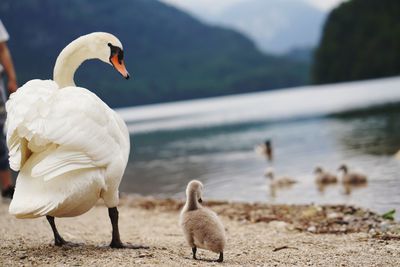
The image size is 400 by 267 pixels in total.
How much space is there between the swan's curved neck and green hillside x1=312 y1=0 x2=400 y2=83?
349ft

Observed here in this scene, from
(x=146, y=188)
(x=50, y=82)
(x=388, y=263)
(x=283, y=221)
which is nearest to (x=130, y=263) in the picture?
(x=50, y=82)

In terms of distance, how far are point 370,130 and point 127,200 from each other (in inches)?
662

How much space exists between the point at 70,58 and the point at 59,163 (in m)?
2.00

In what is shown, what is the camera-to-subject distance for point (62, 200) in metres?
5.55

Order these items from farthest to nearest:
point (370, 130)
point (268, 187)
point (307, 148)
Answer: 1. point (370, 130)
2. point (307, 148)
3. point (268, 187)

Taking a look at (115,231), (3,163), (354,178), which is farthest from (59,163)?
(354,178)

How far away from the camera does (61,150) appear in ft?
18.5

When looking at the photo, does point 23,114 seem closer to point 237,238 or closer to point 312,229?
point 237,238

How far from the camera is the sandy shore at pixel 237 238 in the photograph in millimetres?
6184

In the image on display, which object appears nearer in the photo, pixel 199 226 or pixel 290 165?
pixel 199 226

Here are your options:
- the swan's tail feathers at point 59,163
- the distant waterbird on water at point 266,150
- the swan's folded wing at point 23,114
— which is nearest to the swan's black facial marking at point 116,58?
the swan's folded wing at point 23,114

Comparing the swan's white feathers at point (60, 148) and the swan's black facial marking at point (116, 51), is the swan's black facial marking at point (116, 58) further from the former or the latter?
the swan's white feathers at point (60, 148)

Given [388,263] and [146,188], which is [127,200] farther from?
[388,263]

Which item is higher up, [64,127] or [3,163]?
[64,127]
